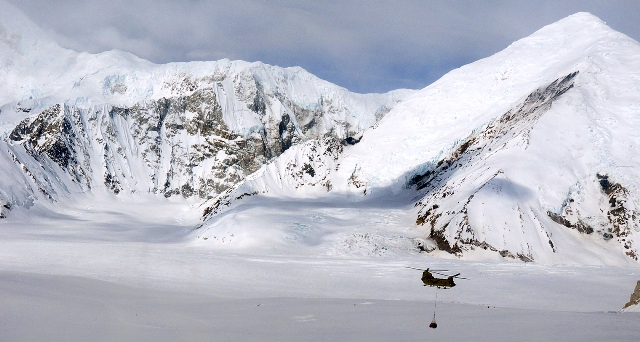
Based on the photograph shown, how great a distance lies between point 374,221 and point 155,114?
400 ft

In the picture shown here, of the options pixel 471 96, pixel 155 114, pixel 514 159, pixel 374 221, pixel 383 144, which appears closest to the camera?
pixel 514 159

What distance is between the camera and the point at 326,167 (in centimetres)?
8125

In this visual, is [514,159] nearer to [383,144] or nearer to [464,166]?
[464,166]

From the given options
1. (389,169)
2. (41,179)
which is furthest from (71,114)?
(389,169)

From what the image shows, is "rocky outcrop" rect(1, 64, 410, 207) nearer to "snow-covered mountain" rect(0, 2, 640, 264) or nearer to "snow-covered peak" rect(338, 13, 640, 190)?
"snow-covered mountain" rect(0, 2, 640, 264)

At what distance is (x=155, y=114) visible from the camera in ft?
507

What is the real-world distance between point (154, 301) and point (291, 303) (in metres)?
3.55

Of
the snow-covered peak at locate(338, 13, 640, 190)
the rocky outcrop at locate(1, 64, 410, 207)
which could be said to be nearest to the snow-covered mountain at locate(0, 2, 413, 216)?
the rocky outcrop at locate(1, 64, 410, 207)

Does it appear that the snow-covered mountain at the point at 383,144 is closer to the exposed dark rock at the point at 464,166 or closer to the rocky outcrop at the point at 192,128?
the exposed dark rock at the point at 464,166

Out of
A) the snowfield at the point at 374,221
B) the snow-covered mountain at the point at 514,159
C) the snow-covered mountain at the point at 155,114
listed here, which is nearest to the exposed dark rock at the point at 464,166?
the snow-covered mountain at the point at 514,159

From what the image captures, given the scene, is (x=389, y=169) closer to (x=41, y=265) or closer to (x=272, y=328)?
(x=41, y=265)

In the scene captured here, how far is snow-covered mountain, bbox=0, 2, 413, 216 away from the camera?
133 m

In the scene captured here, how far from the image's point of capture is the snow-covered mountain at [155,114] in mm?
133000

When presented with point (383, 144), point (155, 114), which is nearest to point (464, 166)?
point (383, 144)
